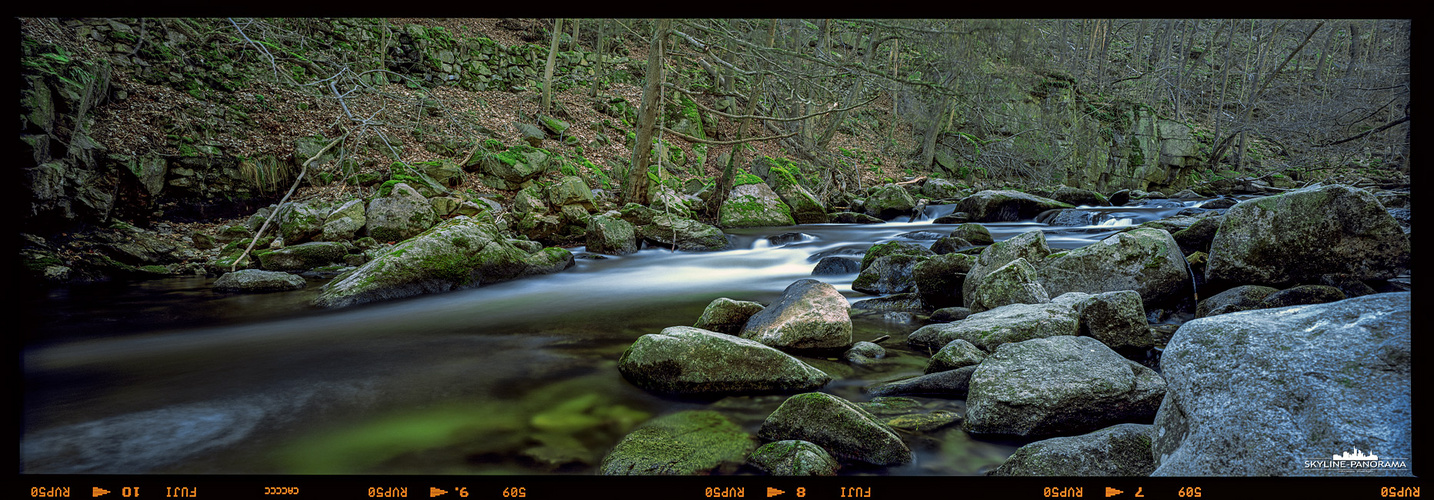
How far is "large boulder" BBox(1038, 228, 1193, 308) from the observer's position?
433 cm

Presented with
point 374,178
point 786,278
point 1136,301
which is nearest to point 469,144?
point 374,178

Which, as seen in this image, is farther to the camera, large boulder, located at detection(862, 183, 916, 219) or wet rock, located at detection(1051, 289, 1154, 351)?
large boulder, located at detection(862, 183, 916, 219)

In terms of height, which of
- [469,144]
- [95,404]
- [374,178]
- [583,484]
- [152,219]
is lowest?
[95,404]

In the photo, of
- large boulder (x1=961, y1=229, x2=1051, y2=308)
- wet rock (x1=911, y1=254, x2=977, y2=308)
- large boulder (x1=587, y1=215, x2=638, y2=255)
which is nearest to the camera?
large boulder (x1=961, y1=229, x2=1051, y2=308)

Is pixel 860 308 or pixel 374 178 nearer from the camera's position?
pixel 860 308

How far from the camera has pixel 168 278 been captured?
22.3 feet

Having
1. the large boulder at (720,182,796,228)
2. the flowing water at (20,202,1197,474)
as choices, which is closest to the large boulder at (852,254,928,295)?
the flowing water at (20,202,1197,474)

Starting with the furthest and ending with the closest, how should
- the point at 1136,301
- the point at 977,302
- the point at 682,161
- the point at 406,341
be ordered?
the point at 682,161 → the point at 977,302 → the point at 406,341 → the point at 1136,301

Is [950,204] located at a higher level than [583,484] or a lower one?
higher

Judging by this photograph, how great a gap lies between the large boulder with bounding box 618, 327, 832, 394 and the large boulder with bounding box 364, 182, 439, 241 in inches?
288

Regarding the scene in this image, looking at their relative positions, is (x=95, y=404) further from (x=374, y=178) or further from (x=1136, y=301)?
A: (x=374, y=178)

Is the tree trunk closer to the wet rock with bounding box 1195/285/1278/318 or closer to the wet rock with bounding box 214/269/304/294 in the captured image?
the wet rock with bounding box 214/269/304/294

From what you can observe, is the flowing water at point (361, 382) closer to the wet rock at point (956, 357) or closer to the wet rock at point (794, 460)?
the wet rock at point (956, 357)

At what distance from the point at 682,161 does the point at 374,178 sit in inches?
323
